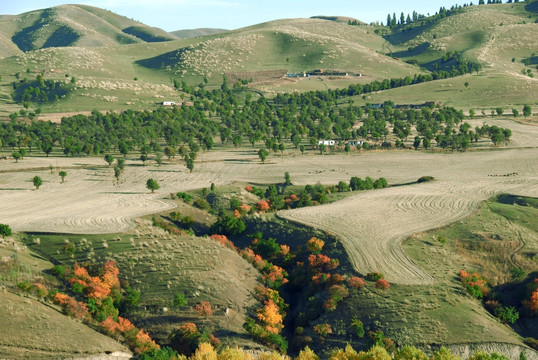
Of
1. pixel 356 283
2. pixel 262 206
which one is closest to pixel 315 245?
pixel 356 283

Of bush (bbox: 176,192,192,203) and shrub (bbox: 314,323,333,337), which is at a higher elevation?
bush (bbox: 176,192,192,203)

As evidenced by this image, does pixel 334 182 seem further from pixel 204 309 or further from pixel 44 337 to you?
pixel 44 337

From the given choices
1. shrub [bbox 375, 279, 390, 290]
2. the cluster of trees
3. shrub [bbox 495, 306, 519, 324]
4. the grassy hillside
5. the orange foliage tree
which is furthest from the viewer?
shrub [bbox 375, 279, 390, 290]

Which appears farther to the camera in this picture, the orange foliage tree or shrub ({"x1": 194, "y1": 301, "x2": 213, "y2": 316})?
the orange foliage tree

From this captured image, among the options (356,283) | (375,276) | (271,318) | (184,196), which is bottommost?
(271,318)

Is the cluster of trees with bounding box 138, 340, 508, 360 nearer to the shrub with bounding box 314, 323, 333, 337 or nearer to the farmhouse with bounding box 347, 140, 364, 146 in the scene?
the shrub with bounding box 314, 323, 333, 337

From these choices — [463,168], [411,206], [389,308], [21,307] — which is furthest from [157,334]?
[463,168]

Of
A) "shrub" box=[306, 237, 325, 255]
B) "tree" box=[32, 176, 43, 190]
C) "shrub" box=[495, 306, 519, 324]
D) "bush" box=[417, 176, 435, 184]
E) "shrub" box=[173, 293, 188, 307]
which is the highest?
"tree" box=[32, 176, 43, 190]

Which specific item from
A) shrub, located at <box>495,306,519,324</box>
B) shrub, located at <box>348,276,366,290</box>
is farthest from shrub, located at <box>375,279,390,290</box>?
shrub, located at <box>495,306,519,324</box>

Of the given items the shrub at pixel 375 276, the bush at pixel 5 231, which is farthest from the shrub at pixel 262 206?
the bush at pixel 5 231

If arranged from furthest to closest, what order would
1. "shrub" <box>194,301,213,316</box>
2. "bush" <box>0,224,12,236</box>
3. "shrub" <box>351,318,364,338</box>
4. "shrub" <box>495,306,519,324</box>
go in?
1. "bush" <box>0,224,12,236</box>
2. "shrub" <box>495,306,519,324</box>
3. "shrub" <box>194,301,213,316</box>
4. "shrub" <box>351,318,364,338</box>

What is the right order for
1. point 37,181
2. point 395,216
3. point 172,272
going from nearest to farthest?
point 172,272 < point 395,216 < point 37,181
